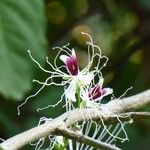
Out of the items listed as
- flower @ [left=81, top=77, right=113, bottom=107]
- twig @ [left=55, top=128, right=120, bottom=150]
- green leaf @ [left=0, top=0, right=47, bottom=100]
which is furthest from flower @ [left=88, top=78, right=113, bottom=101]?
green leaf @ [left=0, top=0, right=47, bottom=100]

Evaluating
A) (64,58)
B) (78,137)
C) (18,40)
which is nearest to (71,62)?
(64,58)

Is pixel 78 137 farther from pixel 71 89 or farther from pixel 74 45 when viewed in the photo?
pixel 74 45

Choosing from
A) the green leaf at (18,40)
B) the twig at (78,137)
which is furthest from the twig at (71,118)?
the green leaf at (18,40)

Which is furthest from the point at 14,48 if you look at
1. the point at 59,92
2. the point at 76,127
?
the point at 76,127

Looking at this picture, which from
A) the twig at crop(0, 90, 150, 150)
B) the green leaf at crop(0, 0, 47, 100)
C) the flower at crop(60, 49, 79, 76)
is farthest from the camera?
the green leaf at crop(0, 0, 47, 100)

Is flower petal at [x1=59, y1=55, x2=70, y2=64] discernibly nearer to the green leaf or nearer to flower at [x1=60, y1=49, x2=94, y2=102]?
flower at [x1=60, y1=49, x2=94, y2=102]

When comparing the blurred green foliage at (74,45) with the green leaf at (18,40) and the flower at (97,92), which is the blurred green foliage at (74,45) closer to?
the green leaf at (18,40)

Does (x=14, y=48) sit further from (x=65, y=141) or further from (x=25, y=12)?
(x=65, y=141)
